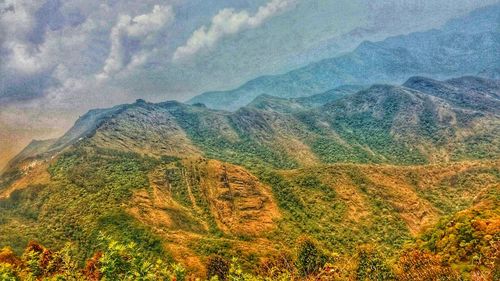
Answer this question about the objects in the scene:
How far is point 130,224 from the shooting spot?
15175 cm

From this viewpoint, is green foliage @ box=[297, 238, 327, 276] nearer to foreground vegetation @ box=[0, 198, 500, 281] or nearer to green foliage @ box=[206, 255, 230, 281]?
foreground vegetation @ box=[0, 198, 500, 281]

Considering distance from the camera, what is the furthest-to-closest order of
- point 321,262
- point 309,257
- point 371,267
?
point 309,257 < point 321,262 < point 371,267

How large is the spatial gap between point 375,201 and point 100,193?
464 feet

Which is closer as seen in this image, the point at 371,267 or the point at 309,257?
the point at 371,267

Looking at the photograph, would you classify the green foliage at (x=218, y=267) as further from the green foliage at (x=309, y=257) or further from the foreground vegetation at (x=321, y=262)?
the green foliage at (x=309, y=257)

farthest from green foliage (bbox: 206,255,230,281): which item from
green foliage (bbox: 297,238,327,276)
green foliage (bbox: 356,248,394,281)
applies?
green foliage (bbox: 356,248,394,281)

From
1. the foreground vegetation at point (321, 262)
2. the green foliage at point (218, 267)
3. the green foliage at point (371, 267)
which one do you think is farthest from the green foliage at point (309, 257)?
the green foliage at point (218, 267)

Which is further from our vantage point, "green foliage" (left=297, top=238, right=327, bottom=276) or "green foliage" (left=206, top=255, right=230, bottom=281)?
"green foliage" (left=206, top=255, right=230, bottom=281)

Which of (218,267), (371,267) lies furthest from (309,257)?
(371,267)

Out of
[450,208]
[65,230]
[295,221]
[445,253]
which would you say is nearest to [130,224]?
[65,230]

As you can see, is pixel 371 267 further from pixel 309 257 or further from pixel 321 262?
pixel 309 257

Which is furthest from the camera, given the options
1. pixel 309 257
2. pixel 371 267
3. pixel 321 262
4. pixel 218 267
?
pixel 309 257

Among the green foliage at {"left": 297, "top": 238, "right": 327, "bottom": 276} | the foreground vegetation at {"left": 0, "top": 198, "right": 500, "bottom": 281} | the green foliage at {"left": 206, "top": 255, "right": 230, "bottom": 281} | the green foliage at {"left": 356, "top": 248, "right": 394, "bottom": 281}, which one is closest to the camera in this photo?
the foreground vegetation at {"left": 0, "top": 198, "right": 500, "bottom": 281}

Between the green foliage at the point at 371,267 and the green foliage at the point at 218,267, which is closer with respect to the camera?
the green foliage at the point at 371,267
